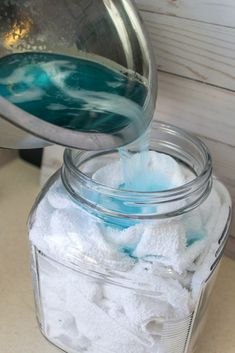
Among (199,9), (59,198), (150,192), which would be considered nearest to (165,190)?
(150,192)

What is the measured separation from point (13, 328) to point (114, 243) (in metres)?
0.18

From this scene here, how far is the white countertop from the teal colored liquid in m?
0.27

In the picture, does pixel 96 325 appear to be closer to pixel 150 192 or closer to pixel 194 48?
pixel 150 192

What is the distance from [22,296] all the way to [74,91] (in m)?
0.28

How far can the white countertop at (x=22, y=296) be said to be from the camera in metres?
0.58

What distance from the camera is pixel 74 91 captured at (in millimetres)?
506

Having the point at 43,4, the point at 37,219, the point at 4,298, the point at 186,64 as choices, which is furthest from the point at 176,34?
the point at 4,298

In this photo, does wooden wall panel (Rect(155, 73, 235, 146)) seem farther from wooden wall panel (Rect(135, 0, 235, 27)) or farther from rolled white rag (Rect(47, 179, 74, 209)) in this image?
rolled white rag (Rect(47, 179, 74, 209))

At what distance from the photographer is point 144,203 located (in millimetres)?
491

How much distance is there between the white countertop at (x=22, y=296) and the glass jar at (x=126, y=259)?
44mm

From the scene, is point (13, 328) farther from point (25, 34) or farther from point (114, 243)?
point (25, 34)

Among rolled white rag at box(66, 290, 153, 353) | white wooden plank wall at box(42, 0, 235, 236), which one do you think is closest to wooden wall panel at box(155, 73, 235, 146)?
white wooden plank wall at box(42, 0, 235, 236)

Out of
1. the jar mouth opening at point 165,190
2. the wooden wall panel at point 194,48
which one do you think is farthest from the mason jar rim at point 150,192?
the wooden wall panel at point 194,48

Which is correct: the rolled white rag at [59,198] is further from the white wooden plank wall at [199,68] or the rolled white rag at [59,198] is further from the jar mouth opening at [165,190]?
the white wooden plank wall at [199,68]
